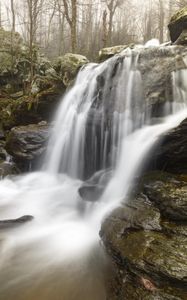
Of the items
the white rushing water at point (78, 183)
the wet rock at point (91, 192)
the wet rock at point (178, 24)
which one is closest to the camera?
the white rushing water at point (78, 183)

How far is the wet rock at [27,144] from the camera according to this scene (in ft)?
27.3

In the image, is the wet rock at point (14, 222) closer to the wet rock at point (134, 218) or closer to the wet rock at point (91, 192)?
the wet rock at point (91, 192)

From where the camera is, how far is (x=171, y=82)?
721 cm

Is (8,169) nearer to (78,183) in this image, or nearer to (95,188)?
(78,183)

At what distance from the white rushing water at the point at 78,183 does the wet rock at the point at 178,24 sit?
84.2 inches

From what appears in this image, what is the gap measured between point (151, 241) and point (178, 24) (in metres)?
7.53

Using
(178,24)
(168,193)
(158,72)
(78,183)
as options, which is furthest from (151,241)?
(178,24)

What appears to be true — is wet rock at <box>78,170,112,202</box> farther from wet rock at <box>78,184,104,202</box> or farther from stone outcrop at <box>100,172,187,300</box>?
stone outcrop at <box>100,172,187,300</box>

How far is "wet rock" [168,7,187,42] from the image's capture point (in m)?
9.01

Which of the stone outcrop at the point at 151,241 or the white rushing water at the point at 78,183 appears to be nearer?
the stone outcrop at the point at 151,241

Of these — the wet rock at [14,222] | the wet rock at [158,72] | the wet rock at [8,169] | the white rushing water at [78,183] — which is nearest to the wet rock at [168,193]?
the white rushing water at [78,183]

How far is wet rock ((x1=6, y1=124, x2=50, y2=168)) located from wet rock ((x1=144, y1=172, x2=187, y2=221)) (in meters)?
4.09

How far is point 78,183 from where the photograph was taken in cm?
741

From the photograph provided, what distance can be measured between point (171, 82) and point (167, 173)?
9.49 feet
